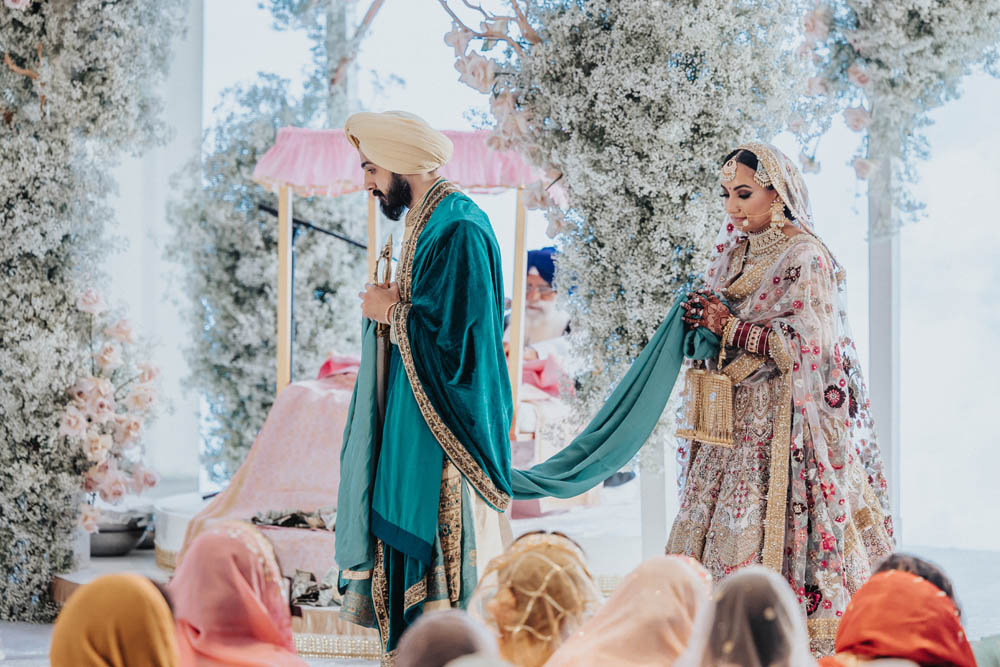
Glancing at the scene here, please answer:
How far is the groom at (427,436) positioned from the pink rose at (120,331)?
219 cm

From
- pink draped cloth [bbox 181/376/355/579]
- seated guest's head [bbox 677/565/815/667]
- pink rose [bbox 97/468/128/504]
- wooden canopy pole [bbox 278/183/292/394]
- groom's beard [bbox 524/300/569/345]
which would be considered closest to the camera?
seated guest's head [bbox 677/565/815/667]

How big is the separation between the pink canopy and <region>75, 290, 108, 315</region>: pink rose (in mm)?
1391

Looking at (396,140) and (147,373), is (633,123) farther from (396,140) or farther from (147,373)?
(147,373)

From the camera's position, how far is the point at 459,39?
13.3 feet

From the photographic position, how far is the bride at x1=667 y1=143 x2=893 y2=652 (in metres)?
3.01

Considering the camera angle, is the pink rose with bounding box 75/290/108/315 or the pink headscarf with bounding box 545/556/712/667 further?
the pink rose with bounding box 75/290/108/315

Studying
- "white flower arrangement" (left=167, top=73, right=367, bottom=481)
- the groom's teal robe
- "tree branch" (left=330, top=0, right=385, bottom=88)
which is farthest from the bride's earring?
"tree branch" (left=330, top=0, right=385, bottom=88)

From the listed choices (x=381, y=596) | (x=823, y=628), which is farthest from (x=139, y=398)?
(x=823, y=628)

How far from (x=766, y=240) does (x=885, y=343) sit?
60.5 inches

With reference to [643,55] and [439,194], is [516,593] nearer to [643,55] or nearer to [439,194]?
[439,194]

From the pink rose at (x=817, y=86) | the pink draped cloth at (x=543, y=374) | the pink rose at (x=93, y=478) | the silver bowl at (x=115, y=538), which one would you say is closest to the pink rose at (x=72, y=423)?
the pink rose at (x=93, y=478)

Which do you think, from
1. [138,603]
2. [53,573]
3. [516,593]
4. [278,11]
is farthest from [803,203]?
[278,11]

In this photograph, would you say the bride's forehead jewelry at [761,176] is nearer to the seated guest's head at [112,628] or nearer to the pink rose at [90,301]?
the seated guest's head at [112,628]

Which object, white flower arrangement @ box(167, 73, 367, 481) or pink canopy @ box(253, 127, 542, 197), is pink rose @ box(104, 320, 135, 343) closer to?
pink canopy @ box(253, 127, 542, 197)
